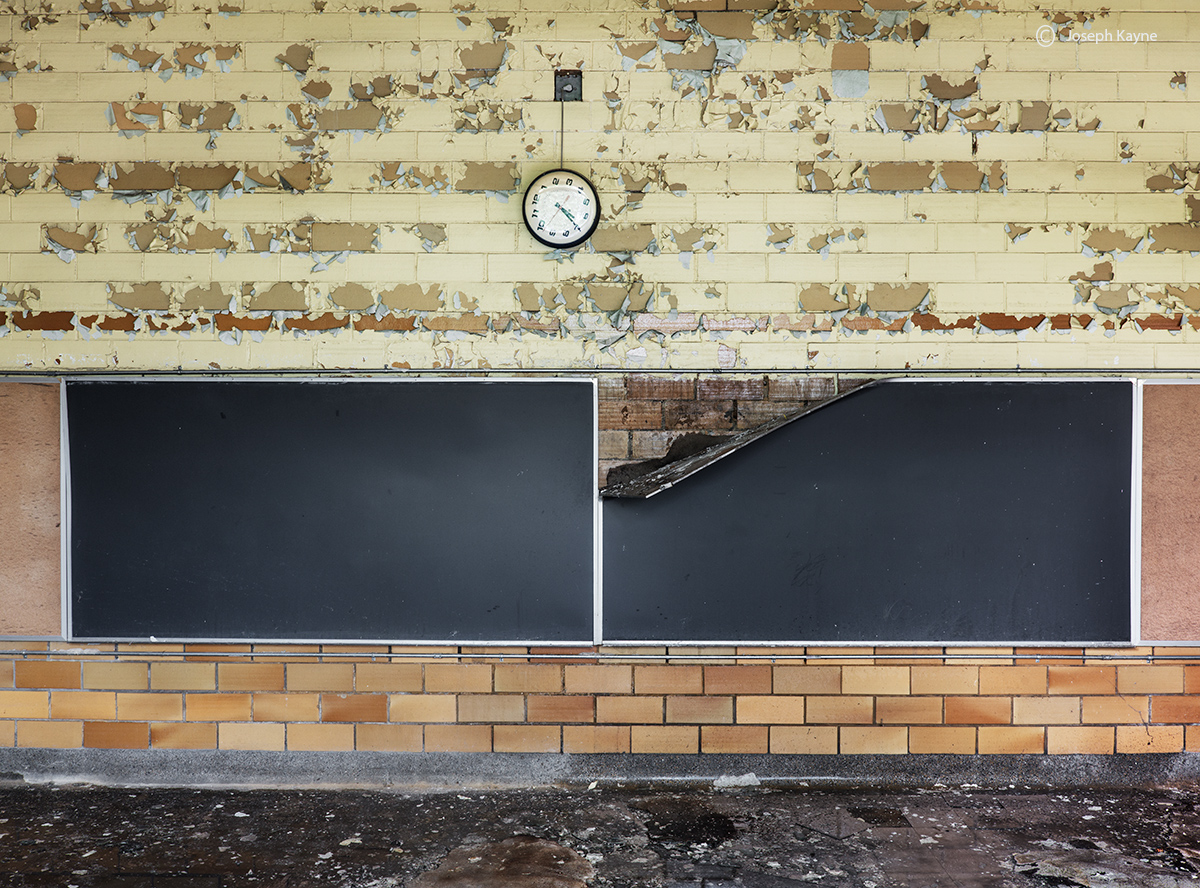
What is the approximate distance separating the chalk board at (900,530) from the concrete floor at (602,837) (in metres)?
0.70

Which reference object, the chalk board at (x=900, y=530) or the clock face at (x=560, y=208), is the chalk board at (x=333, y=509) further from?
the clock face at (x=560, y=208)

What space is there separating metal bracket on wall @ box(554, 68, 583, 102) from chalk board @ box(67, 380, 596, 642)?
130 cm

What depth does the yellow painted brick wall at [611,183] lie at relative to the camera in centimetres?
341

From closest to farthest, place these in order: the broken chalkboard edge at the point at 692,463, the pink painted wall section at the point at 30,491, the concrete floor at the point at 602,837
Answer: the concrete floor at the point at 602,837 < the broken chalkboard edge at the point at 692,463 < the pink painted wall section at the point at 30,491

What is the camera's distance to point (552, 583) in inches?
135

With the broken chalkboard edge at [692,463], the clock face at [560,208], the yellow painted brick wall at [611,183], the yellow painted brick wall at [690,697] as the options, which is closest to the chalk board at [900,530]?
the broken chalkboard edge at [692,463]

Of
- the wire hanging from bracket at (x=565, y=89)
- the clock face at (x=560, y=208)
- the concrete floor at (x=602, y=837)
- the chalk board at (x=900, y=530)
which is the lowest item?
the concrete floor at (x=602, y=837)

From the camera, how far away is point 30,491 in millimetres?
3461

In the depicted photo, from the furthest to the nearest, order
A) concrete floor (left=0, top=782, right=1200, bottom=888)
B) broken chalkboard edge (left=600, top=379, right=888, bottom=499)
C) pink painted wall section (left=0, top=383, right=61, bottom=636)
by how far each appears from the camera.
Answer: pink painted wall section (left=0, top=383, right=61, bottom=636)
broken chalkboard edge (left=600, top=379, right=888, bottom=499)
concrete floor (left=0, top=782, right=1200, bottom=888)

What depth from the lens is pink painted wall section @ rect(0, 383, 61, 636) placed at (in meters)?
3.45

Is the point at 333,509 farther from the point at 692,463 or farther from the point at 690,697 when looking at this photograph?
the point at 690,697

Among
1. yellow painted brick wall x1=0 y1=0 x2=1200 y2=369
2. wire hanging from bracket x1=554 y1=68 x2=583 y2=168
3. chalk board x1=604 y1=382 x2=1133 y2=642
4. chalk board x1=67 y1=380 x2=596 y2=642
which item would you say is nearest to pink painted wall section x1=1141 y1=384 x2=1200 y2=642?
chalk board x1=604 y1=382 x2=1133 y2=642

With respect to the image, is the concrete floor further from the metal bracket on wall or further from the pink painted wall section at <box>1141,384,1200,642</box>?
the metal bracket on wall

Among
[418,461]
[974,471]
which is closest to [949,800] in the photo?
[974,471]
